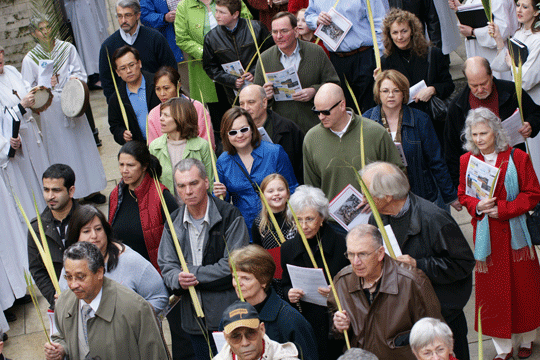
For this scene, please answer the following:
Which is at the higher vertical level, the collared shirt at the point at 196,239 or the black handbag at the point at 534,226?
the collared shirt at the point at 196,239

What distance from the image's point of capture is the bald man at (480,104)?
6020 millimetres

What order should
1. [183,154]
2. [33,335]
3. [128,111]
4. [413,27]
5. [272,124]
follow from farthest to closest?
[128,111] < [33,335] < [413,27] < [272,124] < [183,154]

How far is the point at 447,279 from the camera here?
4352 millimetres

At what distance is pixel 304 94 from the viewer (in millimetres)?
6965

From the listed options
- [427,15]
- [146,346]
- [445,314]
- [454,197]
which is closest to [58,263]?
[146,346]

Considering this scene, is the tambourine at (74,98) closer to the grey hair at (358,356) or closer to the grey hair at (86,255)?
the grey hair at (86,255)

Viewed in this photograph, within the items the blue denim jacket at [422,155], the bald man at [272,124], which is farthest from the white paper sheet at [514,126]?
the bald man at [272,124]

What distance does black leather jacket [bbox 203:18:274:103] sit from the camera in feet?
25.7

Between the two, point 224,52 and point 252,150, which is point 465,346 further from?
point 224,52

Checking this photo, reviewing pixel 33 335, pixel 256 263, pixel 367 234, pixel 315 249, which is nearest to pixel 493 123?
pixel 315 249

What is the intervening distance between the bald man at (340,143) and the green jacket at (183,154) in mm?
1008

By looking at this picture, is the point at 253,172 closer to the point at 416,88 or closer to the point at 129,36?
the point at 416,88

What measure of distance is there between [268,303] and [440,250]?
3.53ft

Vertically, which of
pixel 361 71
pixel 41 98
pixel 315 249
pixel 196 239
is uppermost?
pixel 41 98
